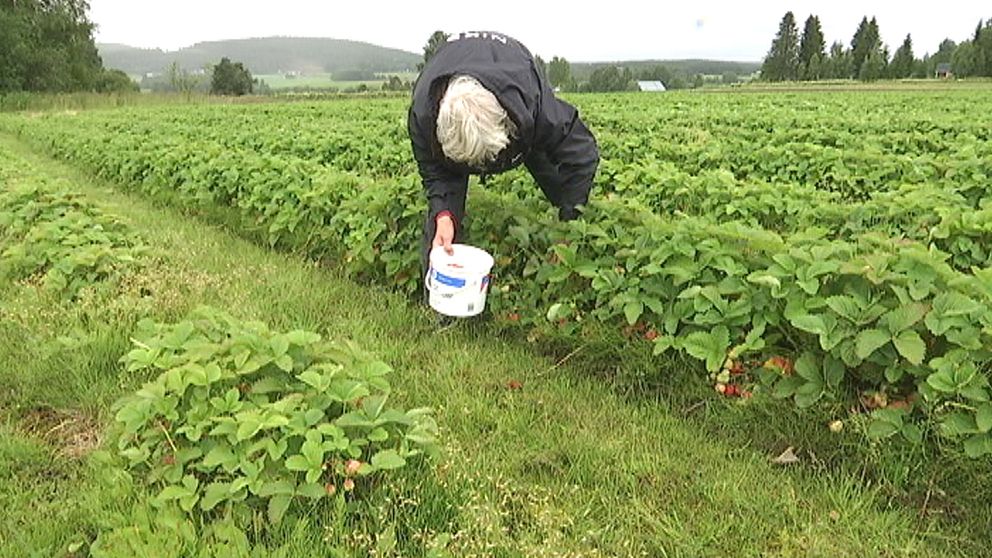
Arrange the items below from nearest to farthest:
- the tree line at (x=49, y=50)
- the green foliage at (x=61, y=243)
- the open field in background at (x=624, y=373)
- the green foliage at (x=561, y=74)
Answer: the open field in background at (x=624, y=373), the green foliage at (x=61, y=243), the tree line at (x=49, y=50), the green foliage at (x=561, y=74)

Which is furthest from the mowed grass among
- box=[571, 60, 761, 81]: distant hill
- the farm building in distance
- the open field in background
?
box=[571, 60, 761, 81]: distant hill

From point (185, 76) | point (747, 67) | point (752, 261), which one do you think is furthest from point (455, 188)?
point (747, 67)

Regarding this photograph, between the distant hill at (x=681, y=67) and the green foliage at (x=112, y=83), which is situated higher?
the distant hill at (x=681, y=67)

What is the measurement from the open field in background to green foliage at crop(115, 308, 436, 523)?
4.7 inches

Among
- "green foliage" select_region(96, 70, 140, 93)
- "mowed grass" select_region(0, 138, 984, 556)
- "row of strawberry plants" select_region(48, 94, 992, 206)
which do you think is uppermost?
"green foliage" select_region(96, 70, 140, 93)

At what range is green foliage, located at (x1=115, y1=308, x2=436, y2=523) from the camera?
2.19 m

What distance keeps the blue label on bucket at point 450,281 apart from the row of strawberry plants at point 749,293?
1.64 ft

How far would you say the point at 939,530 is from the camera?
2.33 m

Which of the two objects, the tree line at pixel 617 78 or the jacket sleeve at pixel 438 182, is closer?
the jacket sleeve at pixel 438 182

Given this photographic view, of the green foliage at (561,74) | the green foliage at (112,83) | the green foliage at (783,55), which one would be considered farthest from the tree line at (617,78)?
the green foliage at (112,83)

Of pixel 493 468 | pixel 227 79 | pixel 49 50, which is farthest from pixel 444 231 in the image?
pixel 227 79

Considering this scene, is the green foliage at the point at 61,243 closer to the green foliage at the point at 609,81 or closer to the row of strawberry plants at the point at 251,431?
the row of strawberry plants at the point at 251,431

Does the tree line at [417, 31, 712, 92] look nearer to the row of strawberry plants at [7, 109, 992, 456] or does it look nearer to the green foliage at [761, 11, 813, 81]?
the green foliage at [761, 11, 813, 81]

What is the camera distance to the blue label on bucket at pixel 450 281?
3514 millimetres
